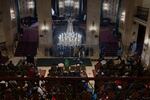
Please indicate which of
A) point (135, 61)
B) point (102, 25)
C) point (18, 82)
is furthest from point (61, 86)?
point (102, 25)

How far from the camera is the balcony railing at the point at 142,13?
661 inches

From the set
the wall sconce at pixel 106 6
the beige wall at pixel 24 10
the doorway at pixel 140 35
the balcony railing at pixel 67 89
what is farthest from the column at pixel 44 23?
the balcony railing at pixel 67 89

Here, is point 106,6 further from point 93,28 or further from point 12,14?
point 12,14

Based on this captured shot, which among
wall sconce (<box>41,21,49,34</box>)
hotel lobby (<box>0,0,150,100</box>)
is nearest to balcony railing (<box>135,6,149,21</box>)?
hotel lobby (<box>0,0,150,100</box>)

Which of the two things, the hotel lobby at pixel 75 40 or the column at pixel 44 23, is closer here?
the hotel lobby at pixel 75 40

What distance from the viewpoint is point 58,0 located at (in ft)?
87.6

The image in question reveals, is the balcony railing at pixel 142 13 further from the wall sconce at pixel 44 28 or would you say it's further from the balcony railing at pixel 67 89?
the balcony railing at pixel 67 89

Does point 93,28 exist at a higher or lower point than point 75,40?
higher

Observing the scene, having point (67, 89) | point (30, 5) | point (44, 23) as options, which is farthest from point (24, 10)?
point (67, 89)

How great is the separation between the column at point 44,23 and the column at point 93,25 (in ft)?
10.5

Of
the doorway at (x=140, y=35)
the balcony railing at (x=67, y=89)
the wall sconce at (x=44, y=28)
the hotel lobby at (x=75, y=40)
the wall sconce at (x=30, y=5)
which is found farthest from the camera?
the wall sconce at (x=30, y=5)

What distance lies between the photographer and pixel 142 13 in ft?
57.3

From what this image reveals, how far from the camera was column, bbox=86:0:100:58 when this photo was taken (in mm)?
18703

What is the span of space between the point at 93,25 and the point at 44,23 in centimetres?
411
